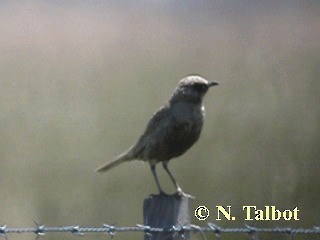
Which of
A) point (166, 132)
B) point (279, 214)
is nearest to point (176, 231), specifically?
point (166, 132)

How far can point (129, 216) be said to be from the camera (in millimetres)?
6586

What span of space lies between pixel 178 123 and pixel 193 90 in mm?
146

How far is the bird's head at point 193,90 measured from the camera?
9.71ft

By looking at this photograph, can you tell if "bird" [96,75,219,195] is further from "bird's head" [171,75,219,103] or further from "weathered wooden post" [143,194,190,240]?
"weathered wooden post" [143,194,190,240]

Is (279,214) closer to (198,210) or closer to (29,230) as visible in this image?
(198,210)

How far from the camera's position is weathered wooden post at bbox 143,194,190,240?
220cm

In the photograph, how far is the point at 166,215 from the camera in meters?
2.23

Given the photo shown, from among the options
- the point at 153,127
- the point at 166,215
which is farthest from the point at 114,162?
the point at 166,215

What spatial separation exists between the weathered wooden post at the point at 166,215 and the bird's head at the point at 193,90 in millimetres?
771

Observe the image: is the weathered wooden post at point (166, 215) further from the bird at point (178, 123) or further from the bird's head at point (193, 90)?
the bird's head at point (193, 90)

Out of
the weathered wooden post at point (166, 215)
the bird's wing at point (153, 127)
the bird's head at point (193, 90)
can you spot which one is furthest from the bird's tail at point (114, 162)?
the weathered wooden post at point (166, 215)

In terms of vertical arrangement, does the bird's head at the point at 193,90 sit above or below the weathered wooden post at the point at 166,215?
above

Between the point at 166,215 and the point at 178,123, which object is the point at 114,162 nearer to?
the point at 178,123

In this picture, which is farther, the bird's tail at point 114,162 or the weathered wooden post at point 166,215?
the bird's tail at point 114,162
